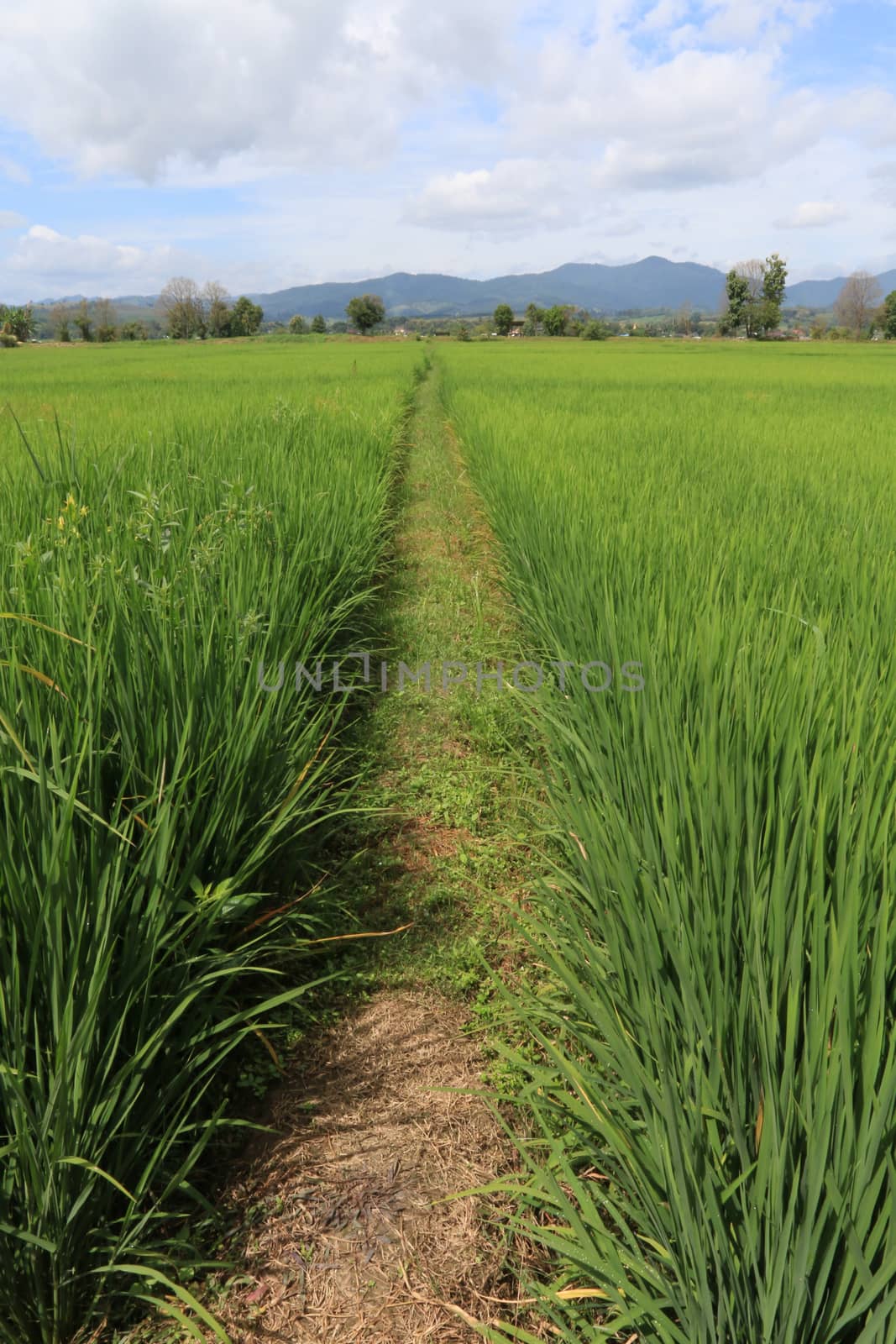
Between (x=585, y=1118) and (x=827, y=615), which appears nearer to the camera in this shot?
(x=585, y=1118)

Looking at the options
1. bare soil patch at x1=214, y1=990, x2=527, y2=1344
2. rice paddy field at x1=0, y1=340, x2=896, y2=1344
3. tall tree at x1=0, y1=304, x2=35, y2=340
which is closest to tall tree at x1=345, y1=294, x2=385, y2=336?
tall tree at x1=0, y1=304, x2=35, y2=340

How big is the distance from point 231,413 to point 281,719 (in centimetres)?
467

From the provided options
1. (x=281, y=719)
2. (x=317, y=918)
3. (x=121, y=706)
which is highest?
(x=121, y=706)

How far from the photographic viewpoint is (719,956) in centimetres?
94

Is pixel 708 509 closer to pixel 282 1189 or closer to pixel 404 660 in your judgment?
pixel 404 660

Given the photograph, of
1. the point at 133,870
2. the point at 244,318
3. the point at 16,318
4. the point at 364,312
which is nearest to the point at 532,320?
the point at 364,312

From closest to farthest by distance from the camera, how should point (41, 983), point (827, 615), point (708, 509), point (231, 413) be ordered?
point (41, 983) → point (827, 615) → point (708, 509) → point (231, 413)

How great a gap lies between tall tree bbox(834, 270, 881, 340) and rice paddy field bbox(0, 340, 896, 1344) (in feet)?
284

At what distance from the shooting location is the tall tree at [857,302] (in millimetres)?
73562

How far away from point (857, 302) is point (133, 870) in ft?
304

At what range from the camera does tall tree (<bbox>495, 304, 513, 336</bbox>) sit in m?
72.2

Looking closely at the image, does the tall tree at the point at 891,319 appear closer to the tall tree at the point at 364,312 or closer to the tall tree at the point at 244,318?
the tall tree at the point at 364,312

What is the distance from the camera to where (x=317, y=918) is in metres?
Result: 1.55

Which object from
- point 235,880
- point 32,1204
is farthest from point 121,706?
point 32,1204
